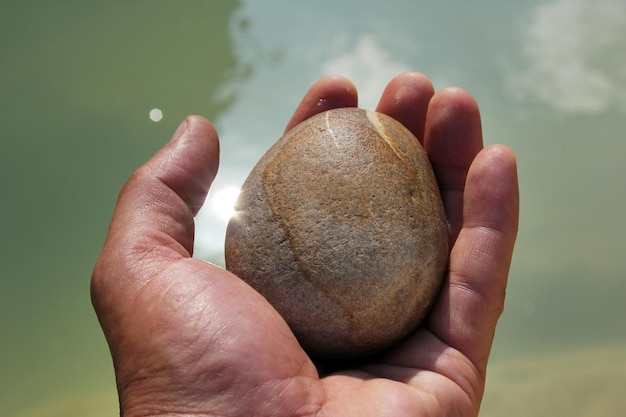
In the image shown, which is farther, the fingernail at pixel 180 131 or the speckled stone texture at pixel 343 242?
the fingernail at pixel 180 131

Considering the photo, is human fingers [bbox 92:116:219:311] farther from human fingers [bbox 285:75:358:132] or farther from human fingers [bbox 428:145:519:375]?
human fingers [bbox 428:145:519:375]

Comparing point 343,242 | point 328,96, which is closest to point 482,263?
point 343,242

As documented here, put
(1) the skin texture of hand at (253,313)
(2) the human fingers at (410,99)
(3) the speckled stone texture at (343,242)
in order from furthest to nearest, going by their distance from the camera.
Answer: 1. (2) the human fingers at (410,99)
2. (3) the speckled stone texture at (343,242)
3. (1) the skin texture of hand at (253,313)

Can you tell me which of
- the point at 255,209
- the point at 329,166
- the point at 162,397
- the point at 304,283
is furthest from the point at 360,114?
the point at 162,397

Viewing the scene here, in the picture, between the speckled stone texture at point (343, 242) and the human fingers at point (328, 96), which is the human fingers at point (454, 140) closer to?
the speckled stone texture at point (343, 242)

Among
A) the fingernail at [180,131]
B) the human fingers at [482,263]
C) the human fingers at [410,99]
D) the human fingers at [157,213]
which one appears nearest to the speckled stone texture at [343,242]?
the human fingers at [482,263]

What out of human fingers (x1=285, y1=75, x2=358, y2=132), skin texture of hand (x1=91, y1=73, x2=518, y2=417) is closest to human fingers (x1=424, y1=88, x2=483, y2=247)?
skin texture of hand (x1=91, y1=73, x2=518, y2=417)

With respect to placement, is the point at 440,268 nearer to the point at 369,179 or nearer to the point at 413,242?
the point at 413,242
